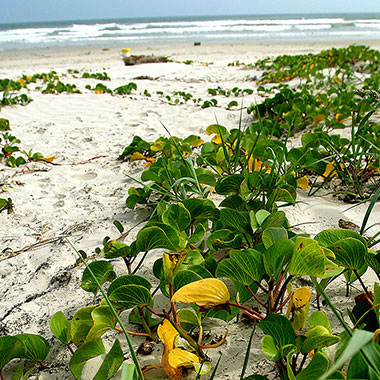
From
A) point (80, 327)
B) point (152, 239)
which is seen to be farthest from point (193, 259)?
point (80, 327)

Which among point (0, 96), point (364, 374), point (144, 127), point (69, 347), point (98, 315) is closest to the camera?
point (364, 374)

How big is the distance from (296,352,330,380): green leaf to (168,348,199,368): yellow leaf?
0.26 meters

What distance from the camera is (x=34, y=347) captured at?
103cm

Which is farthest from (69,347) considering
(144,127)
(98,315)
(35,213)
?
(144,127)

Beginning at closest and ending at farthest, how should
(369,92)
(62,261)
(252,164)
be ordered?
(62,261)
(369,92)
(252,164)

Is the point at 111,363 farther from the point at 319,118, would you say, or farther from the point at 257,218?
the point at 319,118

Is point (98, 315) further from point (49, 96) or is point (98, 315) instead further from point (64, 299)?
point (49, 96)

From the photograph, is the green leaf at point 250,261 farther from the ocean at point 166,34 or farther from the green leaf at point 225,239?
the ocean at point 166,34

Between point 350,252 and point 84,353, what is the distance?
71 cm

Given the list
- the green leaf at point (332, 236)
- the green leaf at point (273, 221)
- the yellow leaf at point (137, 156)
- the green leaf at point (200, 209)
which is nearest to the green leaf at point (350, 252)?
the green leaf at point (332, 236)

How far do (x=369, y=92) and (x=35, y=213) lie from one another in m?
1.75

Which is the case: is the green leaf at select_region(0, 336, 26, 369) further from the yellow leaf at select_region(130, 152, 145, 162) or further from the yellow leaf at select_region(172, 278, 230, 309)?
the yellow leaf at select_region(130, 152, 145, 162)

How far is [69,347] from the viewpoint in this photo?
3.47 feet

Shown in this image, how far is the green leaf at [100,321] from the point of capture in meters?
0.94
